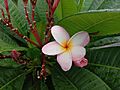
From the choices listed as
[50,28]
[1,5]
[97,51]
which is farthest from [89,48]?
[1,5]

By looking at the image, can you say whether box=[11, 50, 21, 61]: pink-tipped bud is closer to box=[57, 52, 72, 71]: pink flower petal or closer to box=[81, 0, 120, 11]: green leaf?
box=[57, 52, 72, 71]: pink flower petal

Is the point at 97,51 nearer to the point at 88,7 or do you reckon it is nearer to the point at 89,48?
the point at 89,48

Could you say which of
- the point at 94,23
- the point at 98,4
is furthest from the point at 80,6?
the point at 94,23

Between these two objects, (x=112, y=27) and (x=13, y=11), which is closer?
(x=112, y=27)

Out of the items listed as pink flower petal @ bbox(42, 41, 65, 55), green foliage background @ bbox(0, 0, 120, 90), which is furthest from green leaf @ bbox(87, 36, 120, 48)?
pink flower petal @ bbox(42, 41, 65, 55)

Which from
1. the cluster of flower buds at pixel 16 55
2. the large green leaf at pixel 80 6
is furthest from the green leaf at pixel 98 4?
the cluster of flower buds at pixel 16 55

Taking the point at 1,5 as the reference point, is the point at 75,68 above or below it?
below

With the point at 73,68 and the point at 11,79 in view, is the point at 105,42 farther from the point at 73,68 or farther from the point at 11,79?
the point at 11,79
